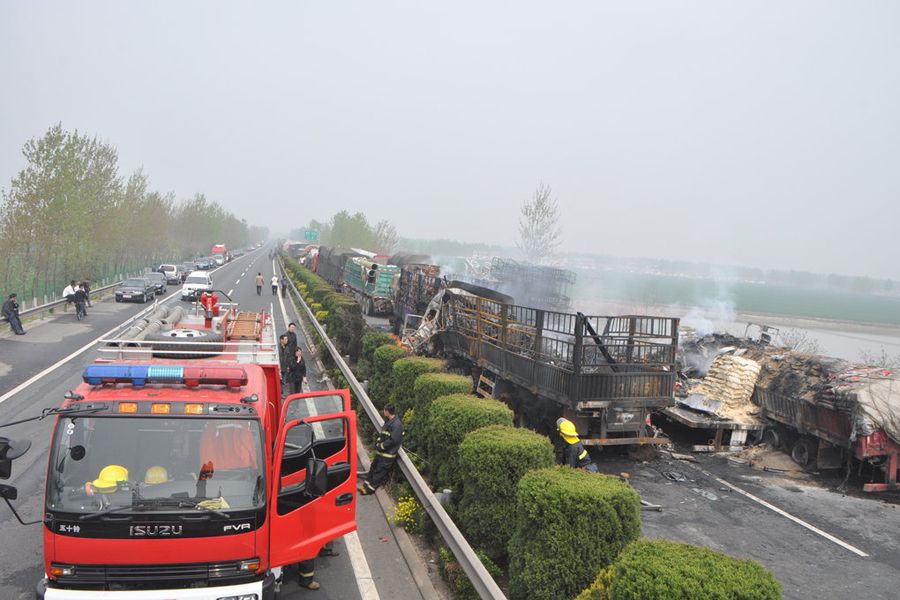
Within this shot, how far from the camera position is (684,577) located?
3.92 meters

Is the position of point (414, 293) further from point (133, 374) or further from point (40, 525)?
point (133, 374)

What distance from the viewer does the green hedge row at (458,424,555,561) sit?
21.1 feet

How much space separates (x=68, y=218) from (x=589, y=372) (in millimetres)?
33363

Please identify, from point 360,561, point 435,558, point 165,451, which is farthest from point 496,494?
point 165,451

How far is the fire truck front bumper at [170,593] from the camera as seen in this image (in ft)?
14.5

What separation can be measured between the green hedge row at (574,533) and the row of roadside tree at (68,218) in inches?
1162

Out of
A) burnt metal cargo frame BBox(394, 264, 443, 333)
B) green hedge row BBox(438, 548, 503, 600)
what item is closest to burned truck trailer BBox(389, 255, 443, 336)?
burnt metal cargo frame BBox(394, 264, 443, 333)

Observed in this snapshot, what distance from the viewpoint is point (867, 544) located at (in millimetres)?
8633

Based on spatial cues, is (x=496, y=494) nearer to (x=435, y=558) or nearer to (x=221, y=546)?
(x=435, y=558)

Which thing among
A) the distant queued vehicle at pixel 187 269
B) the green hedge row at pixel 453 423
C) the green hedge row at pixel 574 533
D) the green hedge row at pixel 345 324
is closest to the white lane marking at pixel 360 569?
the green hedge row at pixel 453 423

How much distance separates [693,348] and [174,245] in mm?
84238

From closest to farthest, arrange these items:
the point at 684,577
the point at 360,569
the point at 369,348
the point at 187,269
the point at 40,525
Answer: the point at 684,577 < the point at 360,569 < the point at 40,525 < the point at 369,348 < the point at 187,269

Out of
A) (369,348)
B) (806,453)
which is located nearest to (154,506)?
(369,348)

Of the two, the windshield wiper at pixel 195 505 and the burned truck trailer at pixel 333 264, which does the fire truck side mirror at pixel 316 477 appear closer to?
the windshield wiper at pixel 195 505
